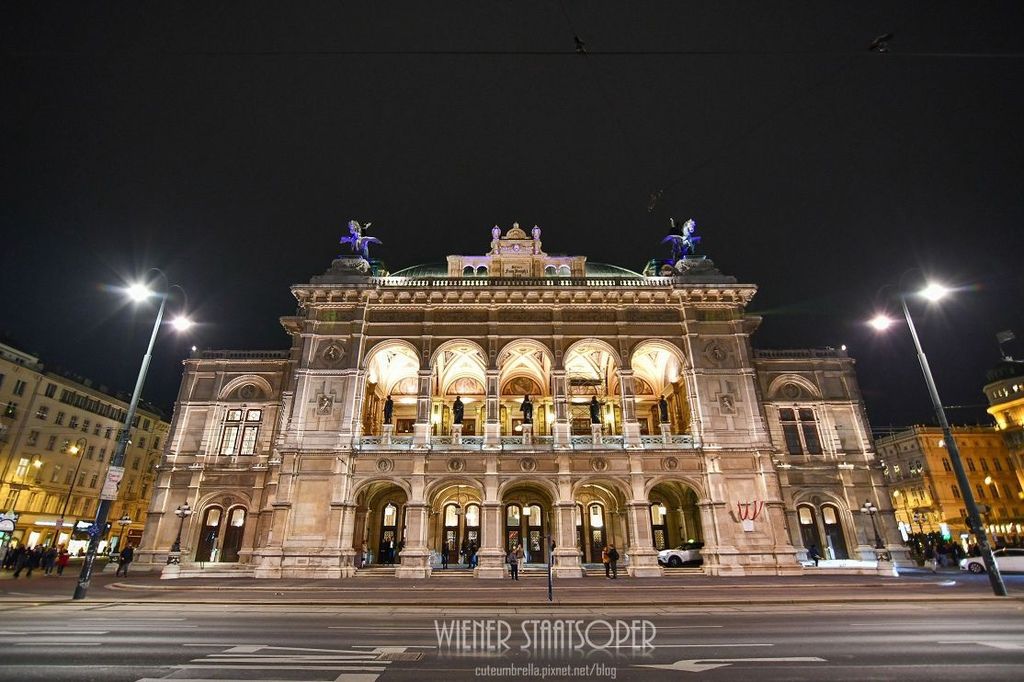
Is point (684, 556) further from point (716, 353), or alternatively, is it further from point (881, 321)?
point (881, 321)

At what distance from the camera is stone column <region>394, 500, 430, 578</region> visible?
2602 cm

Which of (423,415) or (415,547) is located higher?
(423,415)

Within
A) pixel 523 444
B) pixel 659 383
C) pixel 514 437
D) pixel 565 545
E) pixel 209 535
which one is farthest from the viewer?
pixel 659 383

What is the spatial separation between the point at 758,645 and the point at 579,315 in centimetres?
2465

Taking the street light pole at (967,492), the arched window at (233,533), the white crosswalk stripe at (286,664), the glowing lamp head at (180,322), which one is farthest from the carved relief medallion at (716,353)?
the arched window at (233,533)

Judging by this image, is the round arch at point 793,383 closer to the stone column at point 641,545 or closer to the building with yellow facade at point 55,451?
the stone column at point 641,545

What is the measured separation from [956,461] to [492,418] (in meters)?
20.9

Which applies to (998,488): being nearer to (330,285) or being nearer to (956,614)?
(956,614)

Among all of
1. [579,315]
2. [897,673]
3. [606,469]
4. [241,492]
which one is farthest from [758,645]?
[241,492]

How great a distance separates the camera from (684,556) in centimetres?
2933

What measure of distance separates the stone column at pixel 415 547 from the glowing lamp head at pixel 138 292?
16.3 meters

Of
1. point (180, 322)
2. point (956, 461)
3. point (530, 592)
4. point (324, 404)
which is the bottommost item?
point (530, 592)

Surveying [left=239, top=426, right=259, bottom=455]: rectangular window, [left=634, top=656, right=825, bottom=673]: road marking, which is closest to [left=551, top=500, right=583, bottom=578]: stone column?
[left=634, top=656, right=825, bottom=673]: road marking

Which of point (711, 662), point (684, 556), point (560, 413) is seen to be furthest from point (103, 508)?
point (684, 556)
